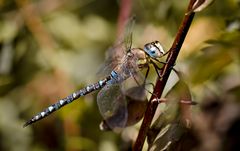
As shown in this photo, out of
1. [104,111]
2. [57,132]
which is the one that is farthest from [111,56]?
[57,132]

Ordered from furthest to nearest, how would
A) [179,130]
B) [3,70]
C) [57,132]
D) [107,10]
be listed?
[107,10]
[3,70]
[57,132]
[179,130]

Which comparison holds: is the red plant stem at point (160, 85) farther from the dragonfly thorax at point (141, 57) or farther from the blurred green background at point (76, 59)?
the blurred green background at point (76, 59)

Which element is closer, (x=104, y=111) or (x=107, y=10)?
(x=104, y=111)

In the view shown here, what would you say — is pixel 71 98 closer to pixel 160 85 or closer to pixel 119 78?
pixel 119 78

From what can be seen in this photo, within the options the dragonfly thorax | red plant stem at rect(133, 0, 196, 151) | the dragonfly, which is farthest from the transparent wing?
red plant stem at rect(133, 0, 196, 151)

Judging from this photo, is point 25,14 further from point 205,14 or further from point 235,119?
point 235,119

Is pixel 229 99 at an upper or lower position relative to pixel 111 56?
lower

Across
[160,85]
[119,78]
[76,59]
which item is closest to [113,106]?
[119,78]
